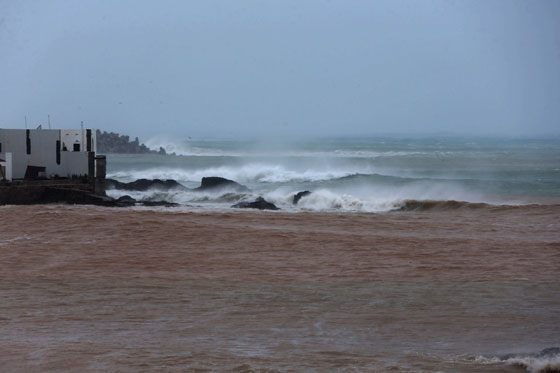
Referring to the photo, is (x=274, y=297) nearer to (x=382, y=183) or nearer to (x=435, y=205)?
(x=435, y=205)

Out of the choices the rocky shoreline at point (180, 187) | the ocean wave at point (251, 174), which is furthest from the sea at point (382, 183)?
the rocky shoreline at point (180, 187)

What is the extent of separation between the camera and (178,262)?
14078mm

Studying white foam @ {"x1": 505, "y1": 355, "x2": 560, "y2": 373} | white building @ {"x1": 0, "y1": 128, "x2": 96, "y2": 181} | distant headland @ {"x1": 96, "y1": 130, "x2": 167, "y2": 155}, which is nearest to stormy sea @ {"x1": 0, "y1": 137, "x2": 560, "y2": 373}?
white foam @ {"x1": 505, "y1": 355, "x2": 560, "y2": 373}

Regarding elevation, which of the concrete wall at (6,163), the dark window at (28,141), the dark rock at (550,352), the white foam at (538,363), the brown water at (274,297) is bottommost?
the brown water at (274,297)

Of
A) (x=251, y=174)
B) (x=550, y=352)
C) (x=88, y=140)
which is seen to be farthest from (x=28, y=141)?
(x=550, y=352)

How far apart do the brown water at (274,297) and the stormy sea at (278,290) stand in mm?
32

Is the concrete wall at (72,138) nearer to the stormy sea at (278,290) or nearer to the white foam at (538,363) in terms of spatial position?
the stormy sea at (278,290)

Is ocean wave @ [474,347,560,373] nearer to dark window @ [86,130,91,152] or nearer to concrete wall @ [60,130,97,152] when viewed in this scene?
concrete wall @ [60,130,97,152]

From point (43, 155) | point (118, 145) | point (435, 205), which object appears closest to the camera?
point (435, 205)

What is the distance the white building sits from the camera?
26578 millimetres

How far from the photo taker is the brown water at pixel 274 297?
307 inches

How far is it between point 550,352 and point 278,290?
15.6 feet

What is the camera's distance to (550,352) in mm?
7422

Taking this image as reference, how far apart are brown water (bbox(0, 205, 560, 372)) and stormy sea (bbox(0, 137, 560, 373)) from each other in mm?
32
